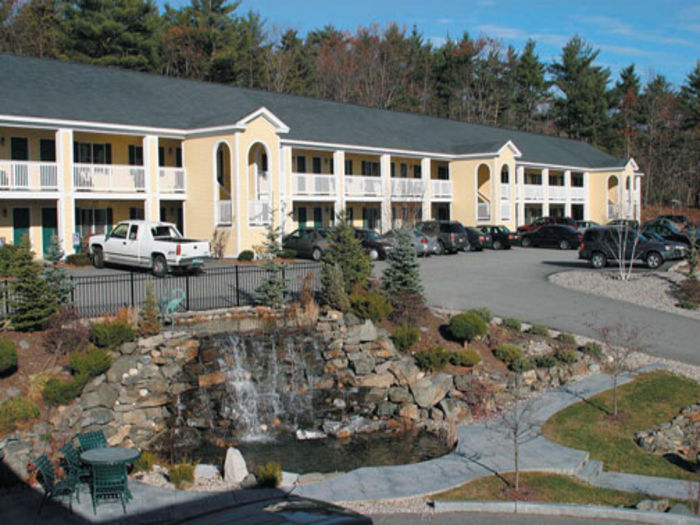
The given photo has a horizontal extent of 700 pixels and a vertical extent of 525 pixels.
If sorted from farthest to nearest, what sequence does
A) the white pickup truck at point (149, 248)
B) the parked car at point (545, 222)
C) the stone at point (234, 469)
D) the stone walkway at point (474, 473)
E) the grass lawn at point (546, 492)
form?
the parked car at point (545, 222) → the white pickup truck at point (149, 248) → the stone at point (234, 469) → the stone walkway at point (474, 473) → the grass lawn at point (546, 492)

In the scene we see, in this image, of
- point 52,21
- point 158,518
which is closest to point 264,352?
point 158,518

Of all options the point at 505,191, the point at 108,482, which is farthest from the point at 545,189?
the point at 108,482

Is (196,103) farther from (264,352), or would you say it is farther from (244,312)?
(264,352)

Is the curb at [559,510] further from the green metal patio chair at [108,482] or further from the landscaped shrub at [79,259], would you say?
the landscaped shrub at [79,259]

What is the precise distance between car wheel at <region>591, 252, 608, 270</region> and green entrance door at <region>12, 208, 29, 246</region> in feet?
81.4

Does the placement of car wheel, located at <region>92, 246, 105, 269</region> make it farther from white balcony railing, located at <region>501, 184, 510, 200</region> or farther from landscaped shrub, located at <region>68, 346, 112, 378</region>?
white balcony railing, located at <region>501, 184, 510, 200</region>

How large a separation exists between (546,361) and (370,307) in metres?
4.90

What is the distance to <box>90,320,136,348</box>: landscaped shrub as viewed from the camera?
16156 millimetres

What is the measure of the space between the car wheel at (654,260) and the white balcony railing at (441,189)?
57.3 ft

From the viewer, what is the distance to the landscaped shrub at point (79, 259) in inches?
1119

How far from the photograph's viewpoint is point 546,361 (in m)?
18.6

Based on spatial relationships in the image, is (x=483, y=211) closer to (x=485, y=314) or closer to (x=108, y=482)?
(x=485, y=314)

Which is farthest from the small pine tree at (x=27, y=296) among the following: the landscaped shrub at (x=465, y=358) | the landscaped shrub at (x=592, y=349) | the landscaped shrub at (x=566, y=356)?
the landscaped shrub at (x=592, y=349)

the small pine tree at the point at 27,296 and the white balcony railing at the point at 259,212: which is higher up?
the white balcony railing at the point at 259,212
